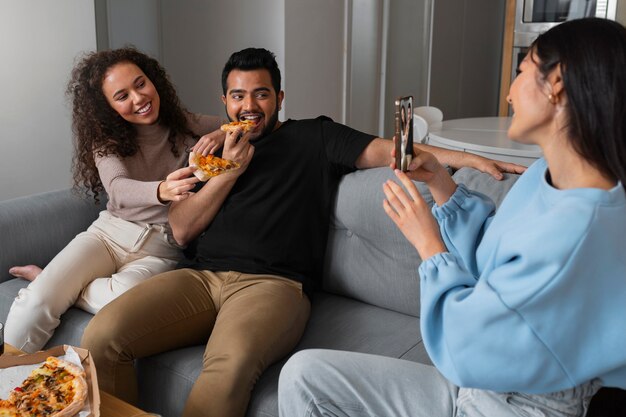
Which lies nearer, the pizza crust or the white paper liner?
the pizza crust

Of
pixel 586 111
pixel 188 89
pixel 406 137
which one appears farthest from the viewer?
pixel 188 89

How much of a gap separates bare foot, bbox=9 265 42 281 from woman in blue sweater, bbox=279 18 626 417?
1.53 m

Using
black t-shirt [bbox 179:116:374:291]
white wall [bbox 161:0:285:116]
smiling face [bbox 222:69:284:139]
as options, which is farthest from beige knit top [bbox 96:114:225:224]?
white wall [bbox 161:0:285:116]

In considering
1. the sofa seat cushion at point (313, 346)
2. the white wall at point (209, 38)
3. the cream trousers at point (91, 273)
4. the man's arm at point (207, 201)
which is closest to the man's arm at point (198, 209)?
the man's arm at point (207, 201)

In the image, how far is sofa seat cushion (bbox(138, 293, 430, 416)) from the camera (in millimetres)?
1680

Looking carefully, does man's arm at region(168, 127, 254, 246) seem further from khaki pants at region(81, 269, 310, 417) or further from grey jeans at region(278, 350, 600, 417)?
grey jeans at region(278, 350, 600, 417)

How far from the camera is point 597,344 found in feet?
3.46

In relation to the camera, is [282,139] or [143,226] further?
[143,226]

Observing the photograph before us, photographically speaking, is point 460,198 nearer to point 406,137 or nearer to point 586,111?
point 406,137

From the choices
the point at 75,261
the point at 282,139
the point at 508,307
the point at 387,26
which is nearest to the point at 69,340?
the point at 75,261

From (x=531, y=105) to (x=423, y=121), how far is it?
6.55 feet

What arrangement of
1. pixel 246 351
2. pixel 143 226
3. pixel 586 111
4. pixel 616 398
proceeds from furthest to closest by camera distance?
pixel 143 226
pixel 246 351
pixel 616 398
pixel 586 111

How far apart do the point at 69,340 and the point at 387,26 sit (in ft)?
11.6

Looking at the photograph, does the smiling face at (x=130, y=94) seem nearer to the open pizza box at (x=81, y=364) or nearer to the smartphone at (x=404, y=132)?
the open pizza box at (x=81, y=364)
